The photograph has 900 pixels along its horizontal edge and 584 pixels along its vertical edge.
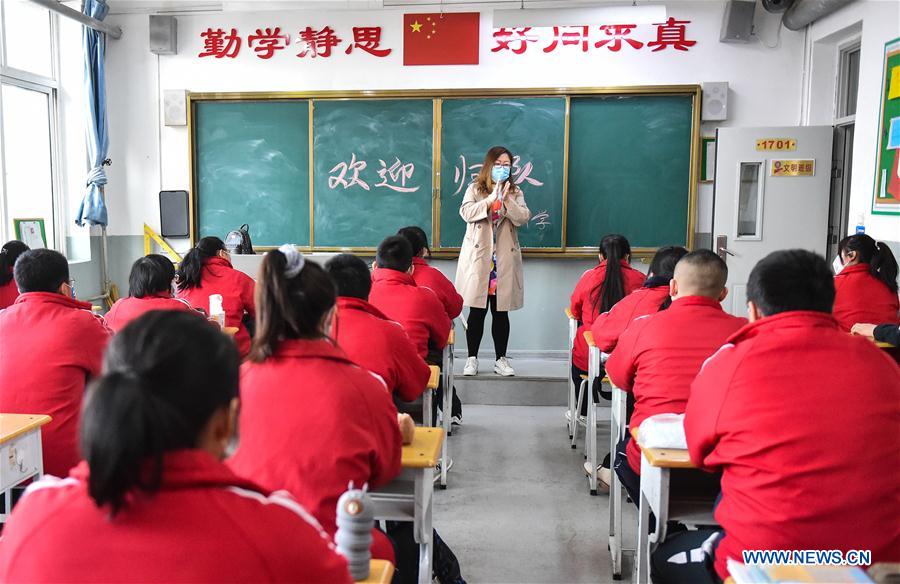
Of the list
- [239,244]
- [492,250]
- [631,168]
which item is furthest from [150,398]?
[631,168]

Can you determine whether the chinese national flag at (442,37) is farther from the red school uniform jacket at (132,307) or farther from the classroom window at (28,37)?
the red school uniform jacket at (132,307)

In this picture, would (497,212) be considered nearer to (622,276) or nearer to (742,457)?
(622,276)

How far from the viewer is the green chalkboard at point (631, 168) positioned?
17.8 ft

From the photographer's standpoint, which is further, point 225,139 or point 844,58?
point 225,139

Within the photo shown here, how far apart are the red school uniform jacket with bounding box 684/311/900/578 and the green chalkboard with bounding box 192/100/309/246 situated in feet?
15.5

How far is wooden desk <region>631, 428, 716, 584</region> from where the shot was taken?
1843 millimetres

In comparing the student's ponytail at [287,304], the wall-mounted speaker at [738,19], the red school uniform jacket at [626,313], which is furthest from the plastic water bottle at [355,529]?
the wall-mounted speaker at [738,19]

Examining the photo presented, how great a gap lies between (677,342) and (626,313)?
75 centimetres

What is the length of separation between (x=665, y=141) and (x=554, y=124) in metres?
0.84

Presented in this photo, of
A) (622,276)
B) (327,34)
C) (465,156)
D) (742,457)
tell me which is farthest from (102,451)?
(327,34)

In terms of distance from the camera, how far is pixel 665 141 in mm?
5426

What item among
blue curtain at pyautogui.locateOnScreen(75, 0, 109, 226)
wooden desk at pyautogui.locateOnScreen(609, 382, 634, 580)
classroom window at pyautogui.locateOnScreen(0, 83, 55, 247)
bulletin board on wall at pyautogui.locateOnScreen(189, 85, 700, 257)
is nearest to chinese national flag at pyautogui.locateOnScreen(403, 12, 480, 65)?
bulletin board on wall at pyautogui.locateOnScreen(189, 85, 700, 257)

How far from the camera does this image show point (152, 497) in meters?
0.80

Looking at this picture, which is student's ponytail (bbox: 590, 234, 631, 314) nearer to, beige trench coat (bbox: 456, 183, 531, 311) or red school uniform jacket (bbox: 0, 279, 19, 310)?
beige trench coat (bbox: 456, 183, 531, 311)
